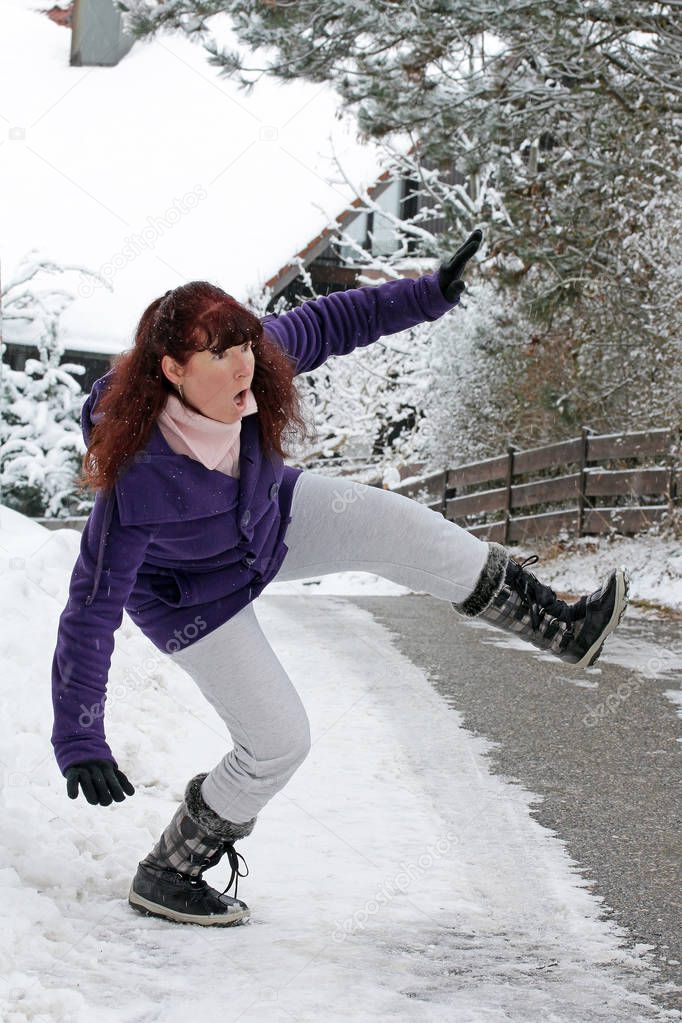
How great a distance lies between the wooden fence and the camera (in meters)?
11.1

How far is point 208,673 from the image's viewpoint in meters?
2.81

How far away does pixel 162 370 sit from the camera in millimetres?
2775

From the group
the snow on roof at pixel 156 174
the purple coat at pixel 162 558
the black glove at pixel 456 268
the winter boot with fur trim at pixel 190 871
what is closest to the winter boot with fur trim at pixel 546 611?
the purple coat at pixel 162 558

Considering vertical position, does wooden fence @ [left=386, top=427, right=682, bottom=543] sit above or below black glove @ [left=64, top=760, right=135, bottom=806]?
below

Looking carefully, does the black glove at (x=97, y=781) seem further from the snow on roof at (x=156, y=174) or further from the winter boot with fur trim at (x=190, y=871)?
the snow on roof at (x=156, y=174)

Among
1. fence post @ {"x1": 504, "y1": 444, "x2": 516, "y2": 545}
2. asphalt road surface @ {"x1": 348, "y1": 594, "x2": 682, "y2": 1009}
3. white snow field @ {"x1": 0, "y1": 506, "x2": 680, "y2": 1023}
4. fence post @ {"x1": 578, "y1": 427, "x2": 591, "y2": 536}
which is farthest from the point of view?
fence post @ {"x1": 504, "y1": 444, "x2": 516, "y2": 545}

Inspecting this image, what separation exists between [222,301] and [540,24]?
19.4ft

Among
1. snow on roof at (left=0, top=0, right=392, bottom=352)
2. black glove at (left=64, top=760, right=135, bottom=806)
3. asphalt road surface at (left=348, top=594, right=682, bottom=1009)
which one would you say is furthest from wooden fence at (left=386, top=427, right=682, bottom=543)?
black glove at (left=64, top=760, right=135, bottom=806)

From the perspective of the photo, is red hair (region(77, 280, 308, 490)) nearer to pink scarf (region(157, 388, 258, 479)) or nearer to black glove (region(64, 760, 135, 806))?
pink scarf (region(157, 388, 258, 479))

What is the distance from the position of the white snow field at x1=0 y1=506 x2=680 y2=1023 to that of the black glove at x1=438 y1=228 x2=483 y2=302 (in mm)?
1569

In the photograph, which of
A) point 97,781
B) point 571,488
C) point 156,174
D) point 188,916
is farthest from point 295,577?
point 156,174

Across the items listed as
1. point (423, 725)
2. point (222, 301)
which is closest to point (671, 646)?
point (423, 725)

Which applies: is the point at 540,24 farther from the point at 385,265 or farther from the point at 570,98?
the point at 385,265

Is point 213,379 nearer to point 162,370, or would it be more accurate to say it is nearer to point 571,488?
point 162,370
